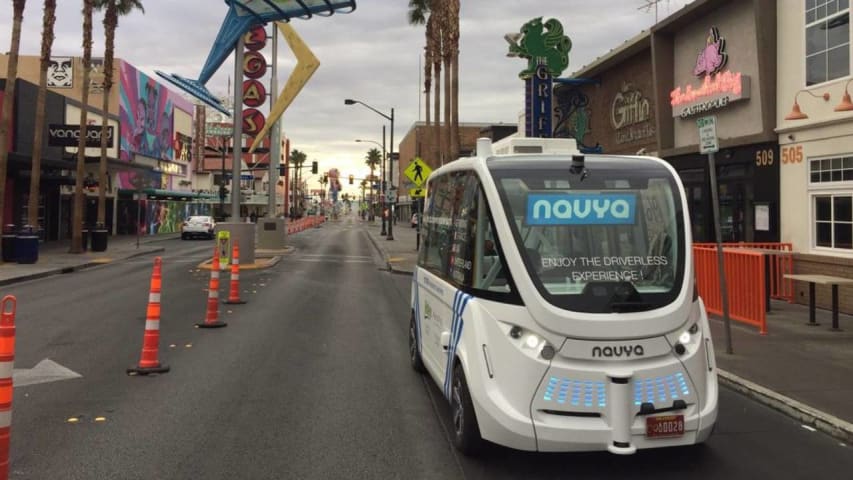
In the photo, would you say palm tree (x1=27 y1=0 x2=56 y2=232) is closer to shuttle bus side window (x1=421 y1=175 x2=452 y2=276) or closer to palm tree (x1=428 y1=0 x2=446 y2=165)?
palm tree (x1=428 y1=0 x2=446 y2=165)

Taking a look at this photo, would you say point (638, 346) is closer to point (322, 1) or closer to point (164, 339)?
point (164, 339)

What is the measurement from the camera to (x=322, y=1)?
2184 centimetres

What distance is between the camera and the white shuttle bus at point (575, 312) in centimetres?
422

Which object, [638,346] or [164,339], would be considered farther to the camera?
[164,339]

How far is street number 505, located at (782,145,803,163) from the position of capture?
40.3 feet

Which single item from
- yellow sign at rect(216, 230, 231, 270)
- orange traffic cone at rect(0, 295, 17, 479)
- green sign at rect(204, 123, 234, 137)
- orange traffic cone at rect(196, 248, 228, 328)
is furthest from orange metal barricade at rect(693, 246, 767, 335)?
green sign at rect(204, 123, 234, 137)

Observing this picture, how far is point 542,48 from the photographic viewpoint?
19.6 m

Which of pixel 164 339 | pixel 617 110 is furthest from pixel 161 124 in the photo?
pixel 164 339

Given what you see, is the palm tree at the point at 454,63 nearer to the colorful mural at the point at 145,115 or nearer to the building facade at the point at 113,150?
the building facade at the point at 113,150

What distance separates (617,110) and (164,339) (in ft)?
54.0

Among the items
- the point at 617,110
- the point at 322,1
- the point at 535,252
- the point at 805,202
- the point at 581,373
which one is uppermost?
the point at 322,1

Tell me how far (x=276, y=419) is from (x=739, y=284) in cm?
806

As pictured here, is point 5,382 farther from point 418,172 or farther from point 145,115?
point 145,115

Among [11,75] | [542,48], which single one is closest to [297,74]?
[11,75]
